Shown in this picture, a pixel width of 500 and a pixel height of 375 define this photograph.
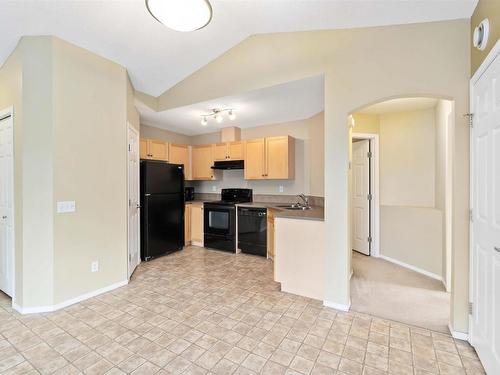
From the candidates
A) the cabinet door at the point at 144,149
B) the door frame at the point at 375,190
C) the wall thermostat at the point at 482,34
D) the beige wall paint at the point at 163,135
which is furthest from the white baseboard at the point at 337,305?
the beige wall paint at the point at 163,135

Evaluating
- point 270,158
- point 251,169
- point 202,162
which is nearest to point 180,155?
point 202,162

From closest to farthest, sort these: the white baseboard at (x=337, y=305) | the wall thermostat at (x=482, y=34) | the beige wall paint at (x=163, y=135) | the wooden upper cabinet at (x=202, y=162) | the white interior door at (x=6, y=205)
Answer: the wall thermostat at (x=482, y=34) → the white baseboard at (x=337, y=305) → the white interior door at (x=6, y=205) → the beige wall paint at (x=163, y=135) → the wooden upper cabinet at (x=202, y=162)

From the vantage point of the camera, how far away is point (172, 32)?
104 inches

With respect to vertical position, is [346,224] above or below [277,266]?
above

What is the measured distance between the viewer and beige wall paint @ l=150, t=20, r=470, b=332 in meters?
1.94

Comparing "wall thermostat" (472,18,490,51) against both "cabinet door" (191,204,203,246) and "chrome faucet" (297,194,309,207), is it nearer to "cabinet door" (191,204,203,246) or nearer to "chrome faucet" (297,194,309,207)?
"chrome faucet" (297,194,309,207)

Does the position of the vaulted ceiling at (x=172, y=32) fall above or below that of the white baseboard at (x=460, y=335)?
above

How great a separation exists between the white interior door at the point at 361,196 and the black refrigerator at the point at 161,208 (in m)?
3.28

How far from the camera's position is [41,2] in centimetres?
205

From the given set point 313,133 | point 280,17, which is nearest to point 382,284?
point 313,133

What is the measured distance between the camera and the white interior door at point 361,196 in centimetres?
422

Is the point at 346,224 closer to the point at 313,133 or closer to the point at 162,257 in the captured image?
the point at 313,133

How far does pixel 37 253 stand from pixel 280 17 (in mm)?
3390

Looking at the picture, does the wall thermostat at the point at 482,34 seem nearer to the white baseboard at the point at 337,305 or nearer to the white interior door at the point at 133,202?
the white baseboard at the point at 337,305
